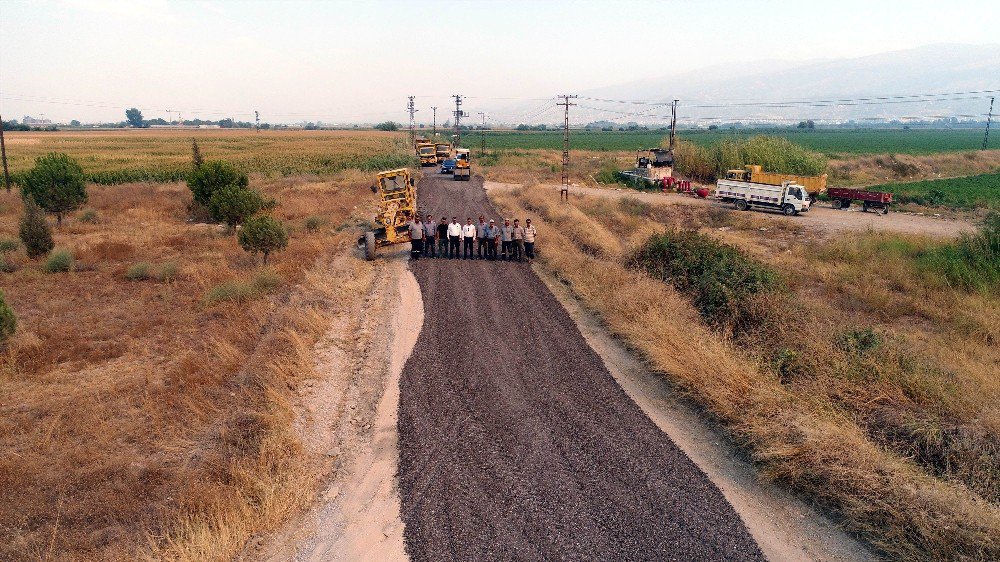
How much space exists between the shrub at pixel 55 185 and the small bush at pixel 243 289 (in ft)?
62.0

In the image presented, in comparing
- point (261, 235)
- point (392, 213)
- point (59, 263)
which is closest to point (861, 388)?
point (392, 213)

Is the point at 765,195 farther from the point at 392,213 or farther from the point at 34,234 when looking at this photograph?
the point at 34,234

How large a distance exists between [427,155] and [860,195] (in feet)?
134

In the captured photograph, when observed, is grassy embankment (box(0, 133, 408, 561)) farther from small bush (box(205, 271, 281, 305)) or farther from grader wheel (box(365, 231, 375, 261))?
grader wheel (box(365, 231, 375, 261))

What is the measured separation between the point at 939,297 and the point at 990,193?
3059 centimetres

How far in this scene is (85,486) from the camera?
8172mm

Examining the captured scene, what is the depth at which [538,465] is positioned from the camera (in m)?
8.14

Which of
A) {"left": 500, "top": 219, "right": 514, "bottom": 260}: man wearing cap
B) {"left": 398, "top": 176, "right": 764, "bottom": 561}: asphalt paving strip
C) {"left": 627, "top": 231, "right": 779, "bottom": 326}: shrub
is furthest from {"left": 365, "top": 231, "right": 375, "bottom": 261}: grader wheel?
{"left": 627, "top": 231, "right": 779, "bottom": 326}: shrub

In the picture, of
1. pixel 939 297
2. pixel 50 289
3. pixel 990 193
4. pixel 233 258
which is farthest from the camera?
pixel 990 193

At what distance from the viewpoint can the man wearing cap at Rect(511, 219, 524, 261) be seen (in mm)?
20312

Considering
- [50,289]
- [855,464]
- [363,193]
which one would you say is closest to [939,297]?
[855,464]

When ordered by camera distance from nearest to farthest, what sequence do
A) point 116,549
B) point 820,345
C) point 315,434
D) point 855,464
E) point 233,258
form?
point 116,549
point 855,464
point 315,434
point 820,345
point 233,258

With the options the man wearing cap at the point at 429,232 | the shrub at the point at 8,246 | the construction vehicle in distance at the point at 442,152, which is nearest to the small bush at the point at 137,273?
the shrub at the point at 8,246

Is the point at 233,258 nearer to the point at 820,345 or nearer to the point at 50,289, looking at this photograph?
the point at 50,289
